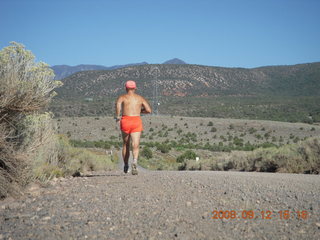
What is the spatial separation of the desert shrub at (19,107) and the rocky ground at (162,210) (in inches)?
18.8

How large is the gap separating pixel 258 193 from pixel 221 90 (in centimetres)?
10210

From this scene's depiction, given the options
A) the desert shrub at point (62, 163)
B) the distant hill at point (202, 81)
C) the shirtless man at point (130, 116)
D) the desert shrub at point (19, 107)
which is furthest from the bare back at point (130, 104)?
the distant hill at point (202, 81)

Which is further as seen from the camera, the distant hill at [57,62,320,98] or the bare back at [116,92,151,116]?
the distant hill at [57,62,320,98]

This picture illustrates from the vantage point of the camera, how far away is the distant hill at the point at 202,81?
103562 millimetres

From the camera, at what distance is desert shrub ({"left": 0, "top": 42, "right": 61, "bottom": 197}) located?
23.4ft

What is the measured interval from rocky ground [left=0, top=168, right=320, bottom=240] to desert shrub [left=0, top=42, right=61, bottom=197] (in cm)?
48

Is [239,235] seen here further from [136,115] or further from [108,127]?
[108,127]

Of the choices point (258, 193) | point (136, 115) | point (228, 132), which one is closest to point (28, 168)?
point (136, 115)

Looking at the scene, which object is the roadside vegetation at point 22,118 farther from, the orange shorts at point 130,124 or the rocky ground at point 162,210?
the orange shorts at point 130,124
